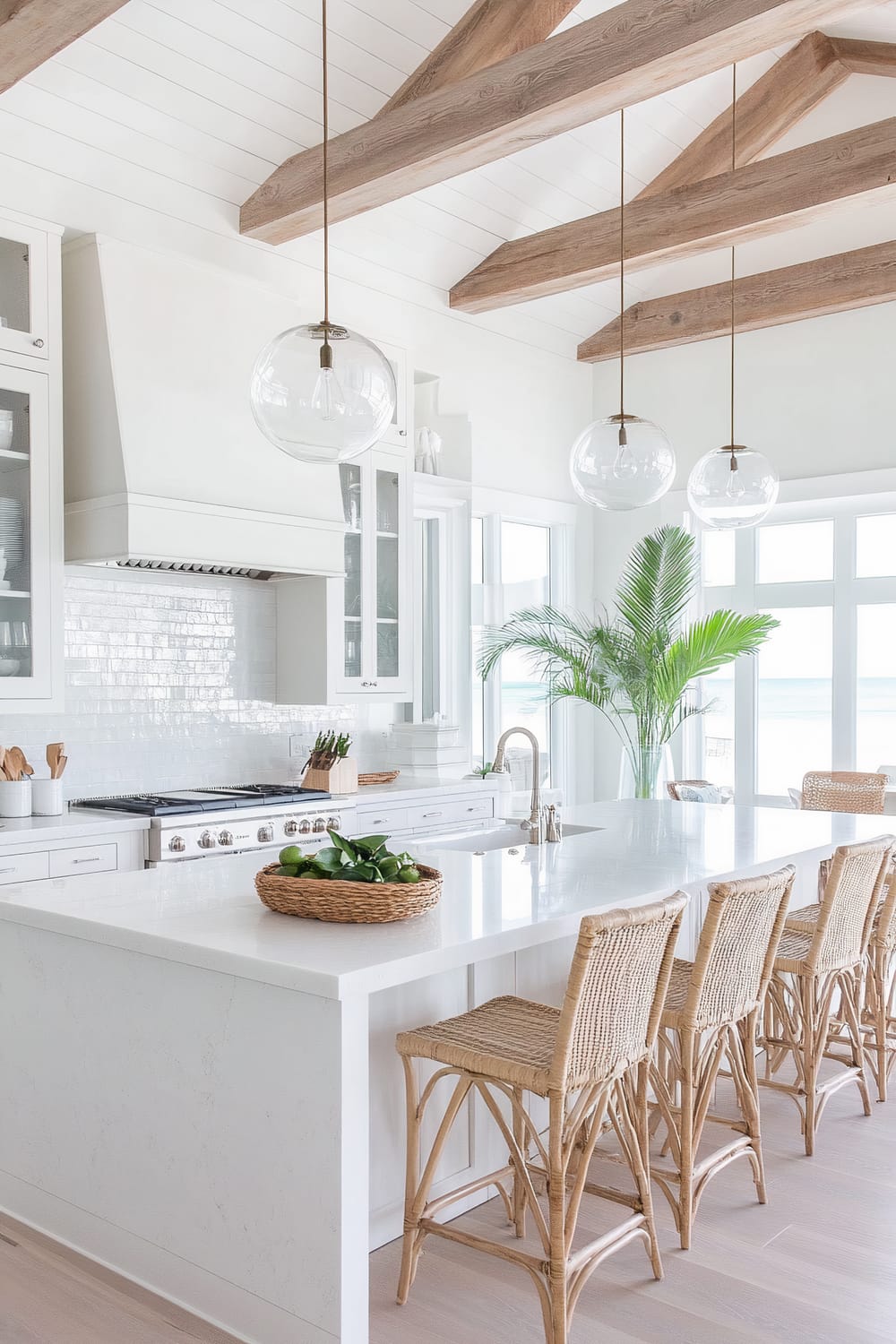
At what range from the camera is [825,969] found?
3283 millimetres

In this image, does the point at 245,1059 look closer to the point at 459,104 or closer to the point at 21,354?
the point at 21,354

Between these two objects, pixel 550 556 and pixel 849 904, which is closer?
pixel 849 904

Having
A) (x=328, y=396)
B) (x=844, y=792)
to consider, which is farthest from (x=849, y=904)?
(x=844, y=792)

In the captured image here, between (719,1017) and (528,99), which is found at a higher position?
(528,99)

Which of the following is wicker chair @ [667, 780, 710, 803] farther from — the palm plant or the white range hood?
the white range hood

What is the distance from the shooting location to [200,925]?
2.40 m

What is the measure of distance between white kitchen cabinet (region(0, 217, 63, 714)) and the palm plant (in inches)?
116

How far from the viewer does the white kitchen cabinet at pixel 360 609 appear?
5281 mm

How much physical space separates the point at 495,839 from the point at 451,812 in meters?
1.56

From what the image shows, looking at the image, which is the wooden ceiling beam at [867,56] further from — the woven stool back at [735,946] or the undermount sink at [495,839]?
the woven stool back at [735,946]

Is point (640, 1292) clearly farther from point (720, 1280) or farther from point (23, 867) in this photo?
point (23, 867)

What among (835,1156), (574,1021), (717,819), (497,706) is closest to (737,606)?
(497,706)

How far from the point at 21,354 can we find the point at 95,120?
112 cm

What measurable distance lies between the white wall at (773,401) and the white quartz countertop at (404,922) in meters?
3.29
